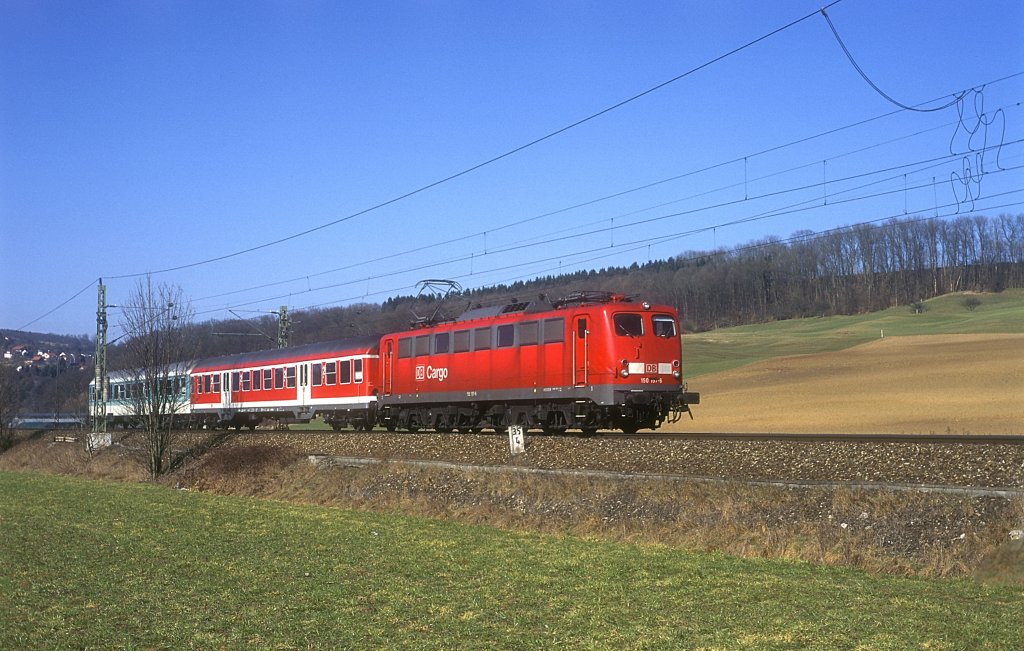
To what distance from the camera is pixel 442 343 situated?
33312 millimetres

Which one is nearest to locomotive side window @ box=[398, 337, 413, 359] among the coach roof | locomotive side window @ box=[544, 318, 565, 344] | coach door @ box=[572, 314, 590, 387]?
the coach roof

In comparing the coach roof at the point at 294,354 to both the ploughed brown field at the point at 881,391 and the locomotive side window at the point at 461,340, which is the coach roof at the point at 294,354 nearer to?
the locomotive side window at the point at 461,340

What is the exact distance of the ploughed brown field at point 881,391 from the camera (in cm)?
3798

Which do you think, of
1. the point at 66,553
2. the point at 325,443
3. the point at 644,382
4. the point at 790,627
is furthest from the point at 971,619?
the point at 325,443

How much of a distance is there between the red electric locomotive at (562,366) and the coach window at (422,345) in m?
0.57

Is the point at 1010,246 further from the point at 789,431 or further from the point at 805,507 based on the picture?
the point at 805,507

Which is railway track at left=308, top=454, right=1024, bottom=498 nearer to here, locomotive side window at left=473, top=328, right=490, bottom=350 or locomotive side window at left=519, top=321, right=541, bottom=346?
locomotive side window at left=519, top=321, right=541, bottom=346

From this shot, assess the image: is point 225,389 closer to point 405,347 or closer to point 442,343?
point 405,347

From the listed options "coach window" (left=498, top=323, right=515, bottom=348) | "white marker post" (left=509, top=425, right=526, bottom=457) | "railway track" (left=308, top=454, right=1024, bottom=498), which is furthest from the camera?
"coach window" (left=498, top=323, right=515, bottom=348)

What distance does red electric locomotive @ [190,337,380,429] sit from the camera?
1588 inches

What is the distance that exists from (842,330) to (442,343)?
233ft

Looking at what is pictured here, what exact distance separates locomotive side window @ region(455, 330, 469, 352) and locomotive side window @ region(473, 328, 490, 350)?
0.46 meters

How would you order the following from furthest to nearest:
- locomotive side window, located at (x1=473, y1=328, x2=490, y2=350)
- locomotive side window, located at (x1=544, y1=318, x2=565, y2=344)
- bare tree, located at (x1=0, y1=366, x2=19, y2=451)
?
1. bare tree, located at (x1=0, y1=366, x2=19, y2=451)
2. locomotive side window, located at (x1=473, y1=328, x2=490, y2=350)
3. locomotive side window, located at (x1=544, y1=318, x2=565, y2=344)

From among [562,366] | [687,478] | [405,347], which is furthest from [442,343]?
[687,478]
